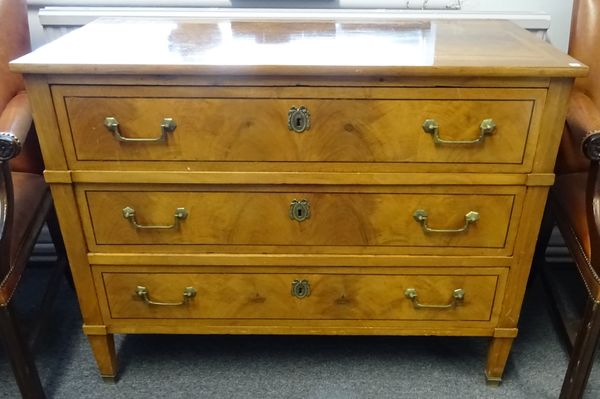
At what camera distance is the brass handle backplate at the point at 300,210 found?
1162mm

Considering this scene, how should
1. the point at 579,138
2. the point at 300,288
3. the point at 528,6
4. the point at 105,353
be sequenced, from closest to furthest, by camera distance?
the point at 579,138
the point at 300,288
the point at 105,353
the point at 528,6

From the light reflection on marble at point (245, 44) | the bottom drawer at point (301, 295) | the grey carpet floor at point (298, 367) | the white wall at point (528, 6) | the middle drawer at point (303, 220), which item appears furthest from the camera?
the white wall at point (528, 6)

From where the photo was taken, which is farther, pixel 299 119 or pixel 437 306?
pixel 437 306

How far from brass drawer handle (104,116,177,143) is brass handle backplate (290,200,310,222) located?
303mm

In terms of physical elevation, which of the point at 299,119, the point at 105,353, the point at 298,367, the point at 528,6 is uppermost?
the point at 528,6

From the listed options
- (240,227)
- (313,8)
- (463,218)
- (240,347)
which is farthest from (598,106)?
(240,347)

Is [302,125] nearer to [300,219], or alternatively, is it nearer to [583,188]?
[300,219]

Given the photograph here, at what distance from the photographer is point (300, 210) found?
1.17 metres

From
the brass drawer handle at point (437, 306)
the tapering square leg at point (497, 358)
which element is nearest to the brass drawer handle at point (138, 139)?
the brass drawer handle at point (437, 306)

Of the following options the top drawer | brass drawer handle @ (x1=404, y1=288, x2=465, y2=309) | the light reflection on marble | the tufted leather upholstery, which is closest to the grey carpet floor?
brass drawer handle @ (x1=404, y1=288, x2=465, y2=309)

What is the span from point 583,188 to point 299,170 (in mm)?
705

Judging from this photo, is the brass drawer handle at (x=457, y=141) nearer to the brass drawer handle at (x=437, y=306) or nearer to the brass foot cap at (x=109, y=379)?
the brass drawer handle at (x=437, y=306)

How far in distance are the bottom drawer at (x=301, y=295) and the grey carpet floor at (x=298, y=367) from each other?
22 cm

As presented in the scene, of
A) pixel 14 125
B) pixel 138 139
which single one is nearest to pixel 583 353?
pixel 138 139
